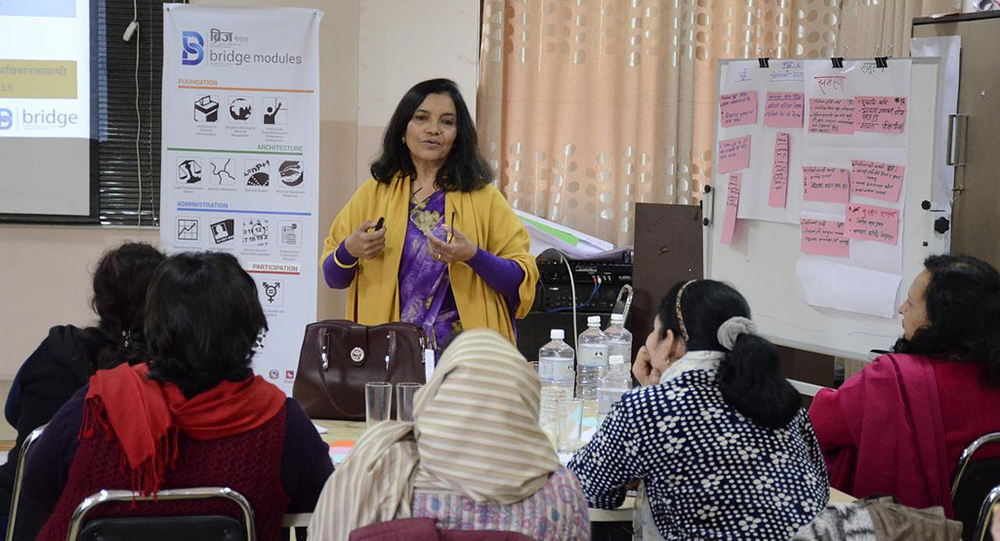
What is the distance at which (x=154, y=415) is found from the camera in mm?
1746

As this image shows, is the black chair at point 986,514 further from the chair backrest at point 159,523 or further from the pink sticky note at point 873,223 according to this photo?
the pink sticky note at point 873,223

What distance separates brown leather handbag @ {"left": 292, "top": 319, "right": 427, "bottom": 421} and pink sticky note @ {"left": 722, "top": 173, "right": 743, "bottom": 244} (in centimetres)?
207

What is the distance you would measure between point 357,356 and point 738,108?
238 cm

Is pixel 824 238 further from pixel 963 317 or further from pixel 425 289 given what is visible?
pixel 425 289

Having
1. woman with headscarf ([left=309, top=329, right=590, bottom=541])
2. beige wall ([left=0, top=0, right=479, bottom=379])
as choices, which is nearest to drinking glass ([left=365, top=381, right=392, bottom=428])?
woman with headscarf ([left=309, top=329, right=590, bottom=541])

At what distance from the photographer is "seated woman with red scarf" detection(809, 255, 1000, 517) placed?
2.39m

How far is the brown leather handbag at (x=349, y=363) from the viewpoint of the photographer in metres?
2.68

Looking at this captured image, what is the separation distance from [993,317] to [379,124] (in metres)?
3.27

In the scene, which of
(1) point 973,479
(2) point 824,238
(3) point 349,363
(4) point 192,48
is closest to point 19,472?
(3) point 349,363

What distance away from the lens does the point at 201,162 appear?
4.30 m

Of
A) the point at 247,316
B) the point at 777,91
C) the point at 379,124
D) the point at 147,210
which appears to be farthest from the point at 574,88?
the point at 247,316

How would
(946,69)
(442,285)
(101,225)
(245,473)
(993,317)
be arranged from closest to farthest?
(245,473) → (993,317) → (442,285) → (946,69) → (101,225)

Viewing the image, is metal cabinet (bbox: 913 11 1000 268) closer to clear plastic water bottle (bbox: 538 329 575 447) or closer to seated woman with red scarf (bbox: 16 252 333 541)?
clear plastic water bottle (bbox: 538 329 575 447)

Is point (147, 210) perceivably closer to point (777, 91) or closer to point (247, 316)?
point (777, 91)
